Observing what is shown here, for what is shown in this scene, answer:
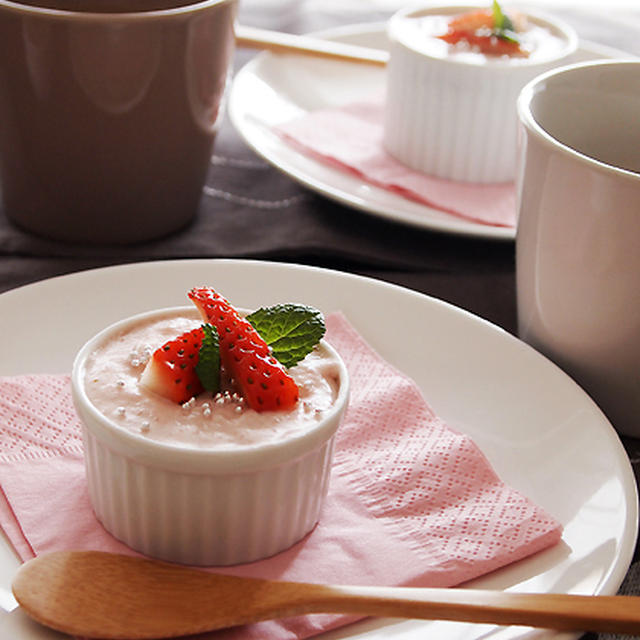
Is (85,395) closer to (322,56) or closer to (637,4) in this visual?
(322,56)

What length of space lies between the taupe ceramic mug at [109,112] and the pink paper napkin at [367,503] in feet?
1.12

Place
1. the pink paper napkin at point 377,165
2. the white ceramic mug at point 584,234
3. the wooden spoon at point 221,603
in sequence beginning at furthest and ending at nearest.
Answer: the pink paper napkin at point 377,165 → the white ceramic mug at point 584,234 → the wooden spoon at point 221,603

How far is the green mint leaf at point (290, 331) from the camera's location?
0.88 meters

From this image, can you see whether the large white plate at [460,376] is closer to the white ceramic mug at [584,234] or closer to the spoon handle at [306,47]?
the white ceramic mug at [584,234]

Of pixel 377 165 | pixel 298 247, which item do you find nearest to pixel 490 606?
pixel 298 247

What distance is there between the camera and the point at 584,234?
3.27 feet

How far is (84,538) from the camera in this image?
0.83 m

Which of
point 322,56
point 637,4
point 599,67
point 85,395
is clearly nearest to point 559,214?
point 599,67

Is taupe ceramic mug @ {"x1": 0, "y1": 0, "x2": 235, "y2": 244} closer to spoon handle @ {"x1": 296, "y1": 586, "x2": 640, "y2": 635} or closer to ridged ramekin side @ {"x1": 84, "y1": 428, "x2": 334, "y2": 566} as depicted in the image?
ridged ramekin side @ {"x1": 84, "y1": 428, "x2": 334, "y2": 566}

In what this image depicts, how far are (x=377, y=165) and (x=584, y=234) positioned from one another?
52 centimetres

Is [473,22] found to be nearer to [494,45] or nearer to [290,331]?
[494,45]

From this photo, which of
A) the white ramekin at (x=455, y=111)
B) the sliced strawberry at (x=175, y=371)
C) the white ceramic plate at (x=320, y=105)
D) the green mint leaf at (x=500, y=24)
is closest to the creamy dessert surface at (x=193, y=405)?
the sliced strawberry at (x=175, y=371)

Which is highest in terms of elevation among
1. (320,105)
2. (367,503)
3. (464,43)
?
(464,43)

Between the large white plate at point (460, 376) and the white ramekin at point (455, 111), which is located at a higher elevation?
the white ramekin at point (455, 111)
